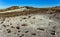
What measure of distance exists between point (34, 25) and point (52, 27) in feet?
3.44

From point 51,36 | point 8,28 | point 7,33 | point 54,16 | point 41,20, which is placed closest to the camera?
point 51,36

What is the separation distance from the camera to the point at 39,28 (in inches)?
347

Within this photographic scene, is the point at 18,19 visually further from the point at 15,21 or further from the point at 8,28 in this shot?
the point at 8,28

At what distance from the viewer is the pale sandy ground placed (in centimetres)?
827

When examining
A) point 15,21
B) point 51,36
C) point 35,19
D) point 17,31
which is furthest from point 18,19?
point 51,36

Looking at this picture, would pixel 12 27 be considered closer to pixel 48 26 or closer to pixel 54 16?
pixel 48 26

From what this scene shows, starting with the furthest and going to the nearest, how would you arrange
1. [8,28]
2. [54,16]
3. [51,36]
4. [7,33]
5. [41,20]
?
1. [54,16]
2. [41,20]
3. [8,28]
4. [7,33]
5. [51,36]

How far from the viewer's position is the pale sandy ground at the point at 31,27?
27.1 ft

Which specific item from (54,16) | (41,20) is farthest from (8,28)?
(54,16)

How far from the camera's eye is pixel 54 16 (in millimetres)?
10852

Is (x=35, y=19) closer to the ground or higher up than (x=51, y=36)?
higher up

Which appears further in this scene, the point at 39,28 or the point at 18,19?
the point at 18,19

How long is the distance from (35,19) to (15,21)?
50.0 inches

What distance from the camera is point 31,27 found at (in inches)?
354
